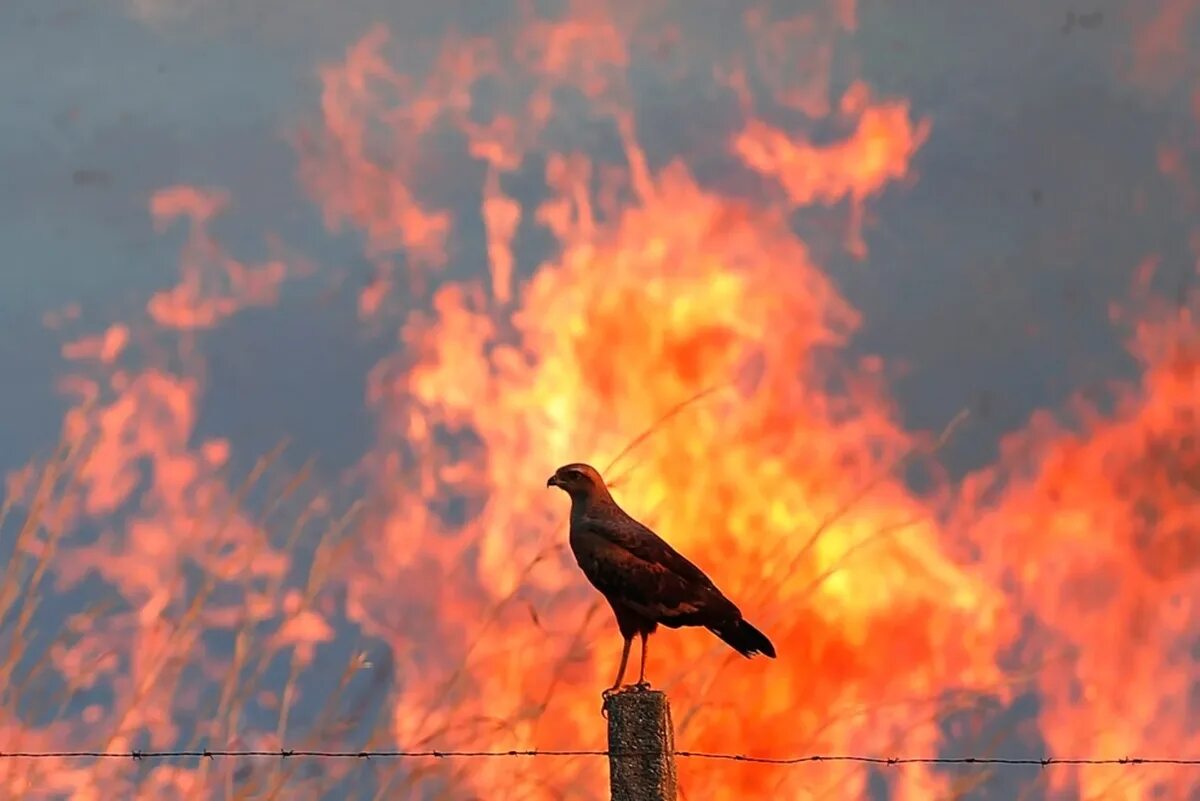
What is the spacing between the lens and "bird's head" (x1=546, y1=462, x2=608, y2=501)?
6844 millimetres

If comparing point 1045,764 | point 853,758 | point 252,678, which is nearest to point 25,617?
point 252,678

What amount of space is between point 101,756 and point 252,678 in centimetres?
67

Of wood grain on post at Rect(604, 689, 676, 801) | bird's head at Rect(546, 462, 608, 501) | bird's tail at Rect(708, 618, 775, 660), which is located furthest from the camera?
bird's head at Rect(546, 462, 608, 501)

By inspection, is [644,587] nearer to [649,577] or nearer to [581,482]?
[649,577]

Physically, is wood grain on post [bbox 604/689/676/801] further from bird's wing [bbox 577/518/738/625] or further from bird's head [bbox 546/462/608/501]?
bird's head [bbox 546/462/608/501]

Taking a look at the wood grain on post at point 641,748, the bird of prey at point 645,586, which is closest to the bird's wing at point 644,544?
the bird of prey at point 645,586

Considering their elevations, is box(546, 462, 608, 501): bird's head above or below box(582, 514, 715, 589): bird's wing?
above

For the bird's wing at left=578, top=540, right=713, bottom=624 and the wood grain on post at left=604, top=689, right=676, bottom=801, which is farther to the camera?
the bird's wing at left=578, top=540, right=713, bottom=624

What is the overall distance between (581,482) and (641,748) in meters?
2.00

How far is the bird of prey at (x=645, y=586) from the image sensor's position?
624cm

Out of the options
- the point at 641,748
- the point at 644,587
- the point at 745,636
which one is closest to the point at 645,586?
the point at 644,587

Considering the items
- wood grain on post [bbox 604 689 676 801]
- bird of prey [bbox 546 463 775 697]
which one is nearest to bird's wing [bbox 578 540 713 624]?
bird of prey [bbox 546 463 775 697]

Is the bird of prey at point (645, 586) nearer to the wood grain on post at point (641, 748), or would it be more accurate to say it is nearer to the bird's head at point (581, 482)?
the bird's head at point (581, 482)

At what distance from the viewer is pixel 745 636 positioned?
623 cm
